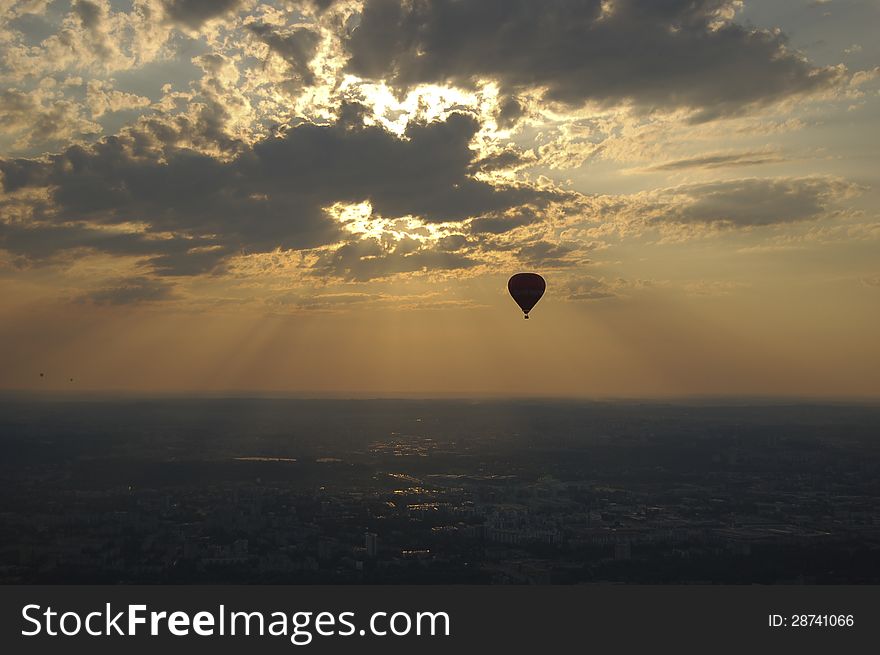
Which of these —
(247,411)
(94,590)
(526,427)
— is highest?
(247,411)

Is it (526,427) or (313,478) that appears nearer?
(313,478)

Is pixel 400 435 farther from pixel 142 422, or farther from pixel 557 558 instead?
pixel 557 558

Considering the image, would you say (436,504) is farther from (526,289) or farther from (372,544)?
(526,289)

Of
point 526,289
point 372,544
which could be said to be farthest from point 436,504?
point 526,289

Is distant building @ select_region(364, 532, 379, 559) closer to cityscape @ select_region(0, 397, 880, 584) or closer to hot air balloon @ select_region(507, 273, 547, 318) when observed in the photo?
cityscape @ select_region(0, 397, 880, 584)

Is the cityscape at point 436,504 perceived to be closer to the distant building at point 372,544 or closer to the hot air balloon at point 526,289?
the distant building at point 372,544

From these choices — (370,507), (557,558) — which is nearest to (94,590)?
(557,558)
